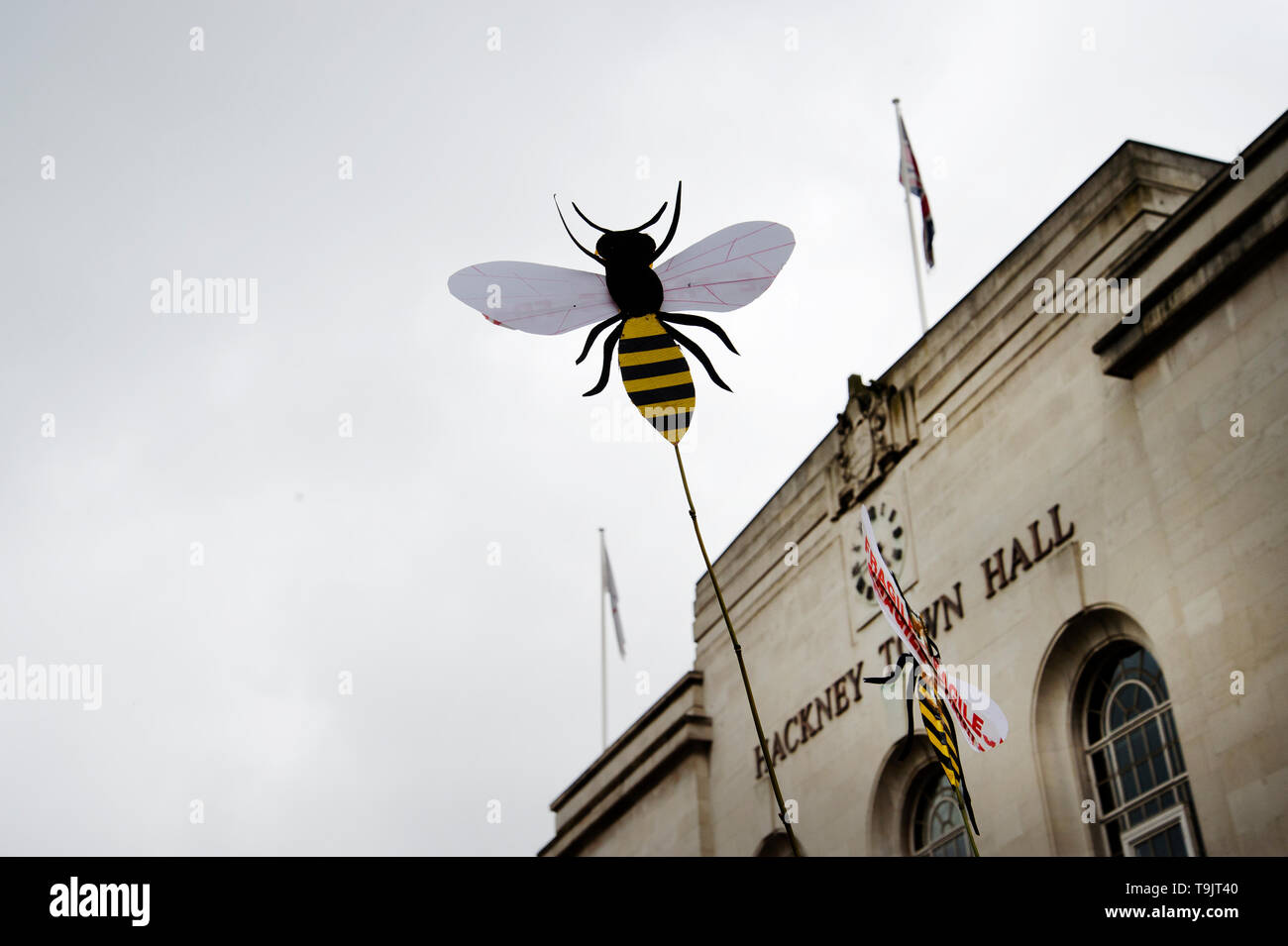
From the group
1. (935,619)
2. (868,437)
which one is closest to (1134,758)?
(935,619)

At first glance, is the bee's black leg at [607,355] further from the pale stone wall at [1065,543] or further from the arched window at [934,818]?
the arched window at [934,818]

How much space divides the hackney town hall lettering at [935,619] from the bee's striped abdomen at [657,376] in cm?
1260

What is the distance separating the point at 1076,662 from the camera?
19.9m

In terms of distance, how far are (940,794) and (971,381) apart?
6.07 metres

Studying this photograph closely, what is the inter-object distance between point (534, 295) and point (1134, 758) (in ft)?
42.7

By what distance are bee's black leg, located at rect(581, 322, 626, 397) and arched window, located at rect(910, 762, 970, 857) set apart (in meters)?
14.9

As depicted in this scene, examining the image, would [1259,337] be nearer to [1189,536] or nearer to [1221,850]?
[1189,536]

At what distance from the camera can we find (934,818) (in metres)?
22.6

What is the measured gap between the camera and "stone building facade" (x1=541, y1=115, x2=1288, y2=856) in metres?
16.8

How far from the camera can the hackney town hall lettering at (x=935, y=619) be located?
2023 cm

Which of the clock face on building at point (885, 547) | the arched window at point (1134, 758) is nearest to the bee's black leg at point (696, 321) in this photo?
the arched window at point (1134, 758)
